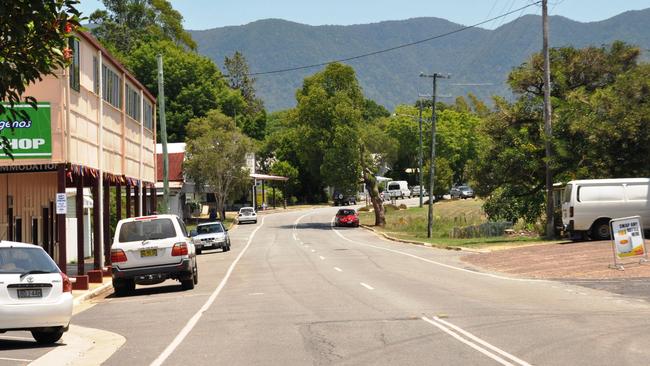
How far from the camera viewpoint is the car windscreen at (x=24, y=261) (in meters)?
13.4

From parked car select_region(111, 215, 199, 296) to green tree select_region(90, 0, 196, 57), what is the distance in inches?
3275

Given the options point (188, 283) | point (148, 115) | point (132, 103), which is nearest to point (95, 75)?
point (132, 103)

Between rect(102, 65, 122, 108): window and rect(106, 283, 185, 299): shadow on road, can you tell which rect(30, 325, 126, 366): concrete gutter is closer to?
rect(106, 283, 185, 299): shadow on road

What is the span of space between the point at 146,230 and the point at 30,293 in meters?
9.63

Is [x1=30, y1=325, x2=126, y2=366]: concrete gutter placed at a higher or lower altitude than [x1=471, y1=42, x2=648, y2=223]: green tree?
lower

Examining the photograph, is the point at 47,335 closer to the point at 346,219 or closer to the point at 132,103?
the point at 132,103

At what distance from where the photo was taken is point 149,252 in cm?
2242

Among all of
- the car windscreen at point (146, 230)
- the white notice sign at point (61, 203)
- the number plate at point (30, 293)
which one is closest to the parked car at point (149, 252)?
the car windscreen at point (146, 230)

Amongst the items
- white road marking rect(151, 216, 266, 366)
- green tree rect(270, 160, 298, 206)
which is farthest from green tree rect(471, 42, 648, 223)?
green tree rect(270, 160, 298, 206)

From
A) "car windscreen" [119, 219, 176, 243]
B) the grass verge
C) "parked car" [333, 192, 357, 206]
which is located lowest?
the grass verge

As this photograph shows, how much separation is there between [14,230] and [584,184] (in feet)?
70.5

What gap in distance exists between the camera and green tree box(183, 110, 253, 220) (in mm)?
74562

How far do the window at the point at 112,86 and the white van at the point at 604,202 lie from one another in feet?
58.2

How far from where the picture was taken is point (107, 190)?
1258 inches
